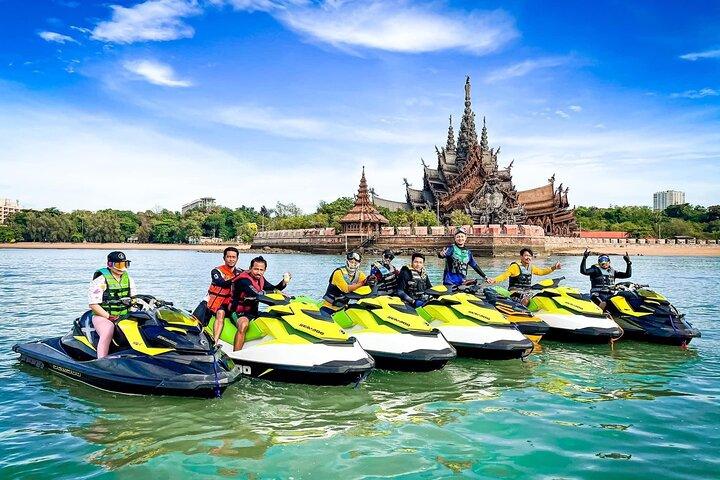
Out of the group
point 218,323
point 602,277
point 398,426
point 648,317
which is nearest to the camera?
point 398,426

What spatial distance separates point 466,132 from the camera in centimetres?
8781

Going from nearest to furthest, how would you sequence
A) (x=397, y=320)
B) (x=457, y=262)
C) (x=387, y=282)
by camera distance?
(x=397, y=320), (x=387, y=282), (x=457, y=262)

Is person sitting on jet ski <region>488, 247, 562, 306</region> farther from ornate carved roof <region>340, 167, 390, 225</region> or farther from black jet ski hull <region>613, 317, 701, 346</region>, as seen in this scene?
ornate carved roof <region>340, 167, 390, 225</region>

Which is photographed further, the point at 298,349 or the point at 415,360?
the point at 415,360

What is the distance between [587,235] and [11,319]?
89059mm

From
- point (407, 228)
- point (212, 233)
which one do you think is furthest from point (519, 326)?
point (212, 233)

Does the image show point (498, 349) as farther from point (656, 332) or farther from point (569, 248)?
point (569, 248)

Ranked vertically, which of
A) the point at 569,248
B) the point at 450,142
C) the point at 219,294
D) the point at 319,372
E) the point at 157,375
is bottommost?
the point at 569,248

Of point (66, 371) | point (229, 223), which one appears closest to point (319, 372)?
point (66, 371)

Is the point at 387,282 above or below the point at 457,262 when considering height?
below

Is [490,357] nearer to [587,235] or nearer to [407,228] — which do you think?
[407,228]

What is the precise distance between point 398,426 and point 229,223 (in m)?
116

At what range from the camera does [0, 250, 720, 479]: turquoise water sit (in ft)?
16.5

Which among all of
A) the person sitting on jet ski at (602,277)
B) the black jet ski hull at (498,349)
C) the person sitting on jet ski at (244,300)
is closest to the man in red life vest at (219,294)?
the person sitting on jet ski at (244,300)
